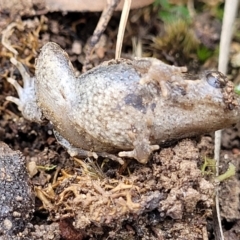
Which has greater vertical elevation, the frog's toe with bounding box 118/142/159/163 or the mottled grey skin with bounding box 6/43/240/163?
the mottled grey skin with bounding box 6/43/240/163

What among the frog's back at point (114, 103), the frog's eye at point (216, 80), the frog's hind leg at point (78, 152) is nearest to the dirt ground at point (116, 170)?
the frog's hind leg at point (78, 152)

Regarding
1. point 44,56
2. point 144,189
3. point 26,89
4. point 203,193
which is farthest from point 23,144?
point 203,193

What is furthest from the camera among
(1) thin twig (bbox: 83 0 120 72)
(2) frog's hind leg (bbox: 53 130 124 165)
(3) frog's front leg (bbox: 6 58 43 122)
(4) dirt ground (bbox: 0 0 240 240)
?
(1) thin twig (bbox: 83 0 120 72)

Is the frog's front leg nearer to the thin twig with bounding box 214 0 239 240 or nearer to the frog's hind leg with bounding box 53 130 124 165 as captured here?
the frog's hind leg with bounding box 53 130 124 165

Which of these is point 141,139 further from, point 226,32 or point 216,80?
point 226,32

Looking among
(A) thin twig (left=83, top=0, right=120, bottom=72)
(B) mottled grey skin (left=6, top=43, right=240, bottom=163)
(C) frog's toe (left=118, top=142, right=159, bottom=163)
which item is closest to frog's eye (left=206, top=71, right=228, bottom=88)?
(B) mottled grey skin (left=6, top=43, right=240, bottom=163)

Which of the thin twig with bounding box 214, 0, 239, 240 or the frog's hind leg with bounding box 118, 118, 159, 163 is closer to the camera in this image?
the frog's hind leg with bounding box 118, 118, 159, 163

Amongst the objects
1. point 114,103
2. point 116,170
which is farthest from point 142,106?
point 116,170
